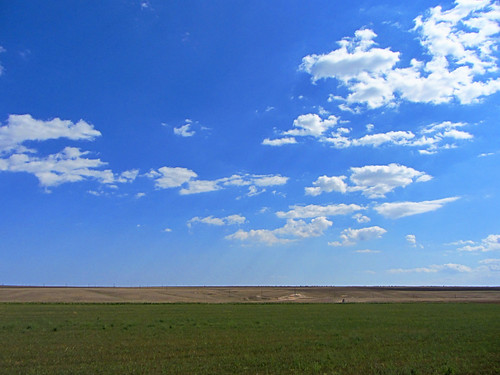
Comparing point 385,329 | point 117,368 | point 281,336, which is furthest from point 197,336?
point 385,329

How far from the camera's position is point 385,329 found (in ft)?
112

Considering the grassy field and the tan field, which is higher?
the grassy field

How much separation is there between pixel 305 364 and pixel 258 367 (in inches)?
88.1

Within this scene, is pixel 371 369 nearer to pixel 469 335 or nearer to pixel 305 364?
pixel 305 364

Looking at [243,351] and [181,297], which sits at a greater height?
[243,351]

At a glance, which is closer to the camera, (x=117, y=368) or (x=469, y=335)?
(x=117, y=368)

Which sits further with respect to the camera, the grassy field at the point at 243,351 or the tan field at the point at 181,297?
the tan field at the point at 181,297

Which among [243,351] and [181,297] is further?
[181,297]

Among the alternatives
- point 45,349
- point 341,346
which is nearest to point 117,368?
point 45,349

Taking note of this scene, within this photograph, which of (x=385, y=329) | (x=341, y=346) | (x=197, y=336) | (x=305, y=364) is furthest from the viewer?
(x=385, y=329)

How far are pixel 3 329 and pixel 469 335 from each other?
111 ft

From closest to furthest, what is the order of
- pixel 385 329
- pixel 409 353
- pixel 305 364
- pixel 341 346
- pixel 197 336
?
pixel 305 364 < pixel 409 353 < pixel 341 346 < pixel 197 336 < pixel 385 329

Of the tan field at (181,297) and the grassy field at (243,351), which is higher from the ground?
the grassy field at (243,351)

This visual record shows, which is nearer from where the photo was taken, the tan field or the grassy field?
the grassy field
